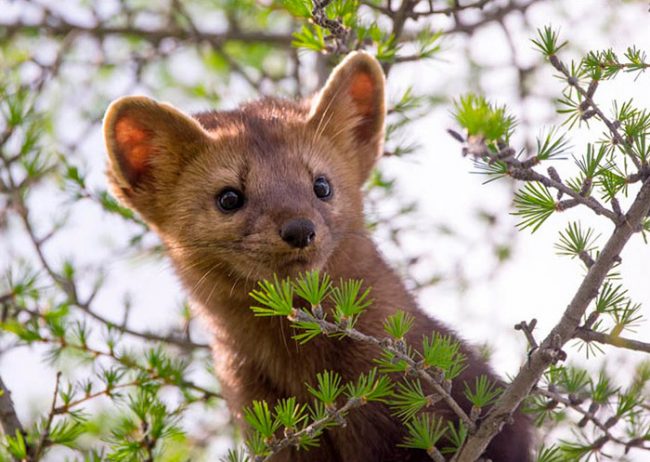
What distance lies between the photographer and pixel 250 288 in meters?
4.28

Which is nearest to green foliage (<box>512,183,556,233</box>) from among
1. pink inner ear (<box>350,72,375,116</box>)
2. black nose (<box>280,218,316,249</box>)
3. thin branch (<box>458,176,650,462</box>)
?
thin branch (<box>458,176,650,462</box>)

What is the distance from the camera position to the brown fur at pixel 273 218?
13.4 ft

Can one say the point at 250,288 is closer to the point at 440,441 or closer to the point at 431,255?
the point at 440,441

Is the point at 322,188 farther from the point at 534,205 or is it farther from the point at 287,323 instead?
the point at 534,205

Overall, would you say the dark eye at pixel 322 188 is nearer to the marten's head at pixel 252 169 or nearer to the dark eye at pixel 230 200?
the marten's head at pixel 252 169

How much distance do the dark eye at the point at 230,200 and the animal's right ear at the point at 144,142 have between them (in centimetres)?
36

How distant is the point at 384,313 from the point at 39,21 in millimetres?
3522

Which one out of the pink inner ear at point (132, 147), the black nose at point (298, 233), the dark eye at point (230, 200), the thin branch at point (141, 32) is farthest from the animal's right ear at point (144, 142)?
the thin branch at point (141, 32)

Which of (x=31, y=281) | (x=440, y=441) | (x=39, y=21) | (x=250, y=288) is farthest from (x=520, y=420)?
(x=39, y=21)

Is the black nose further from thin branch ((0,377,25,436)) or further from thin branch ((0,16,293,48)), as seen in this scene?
thin branch ((0,16,293,48))

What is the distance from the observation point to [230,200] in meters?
4.26

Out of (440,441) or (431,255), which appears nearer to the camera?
(440,441)

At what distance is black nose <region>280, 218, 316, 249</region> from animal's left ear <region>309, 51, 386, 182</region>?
88cm

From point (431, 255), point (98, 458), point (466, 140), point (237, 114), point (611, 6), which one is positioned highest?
point (611, 6)
